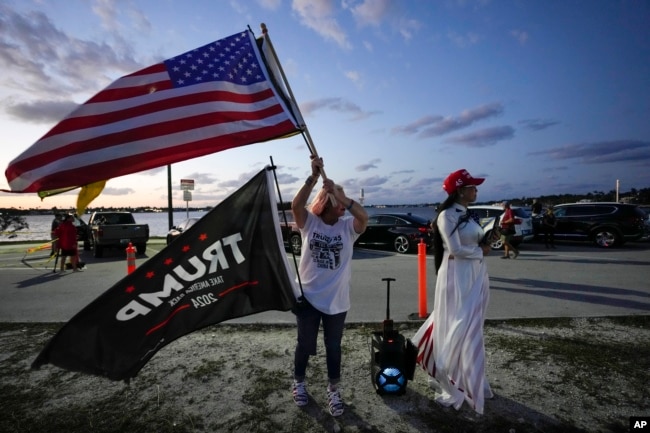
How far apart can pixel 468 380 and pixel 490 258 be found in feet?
30.5

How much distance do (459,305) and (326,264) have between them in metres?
1.27

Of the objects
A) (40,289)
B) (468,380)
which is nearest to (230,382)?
(468,380)

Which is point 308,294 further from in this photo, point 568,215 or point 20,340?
point 568,215

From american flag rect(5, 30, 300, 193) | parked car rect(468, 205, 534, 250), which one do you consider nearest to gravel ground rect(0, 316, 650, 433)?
american flag rect(5, 30, 300, 193)

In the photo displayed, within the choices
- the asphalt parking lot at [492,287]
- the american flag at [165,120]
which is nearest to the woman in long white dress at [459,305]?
the american flag at [165,120]

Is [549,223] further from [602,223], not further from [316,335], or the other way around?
[316,335]

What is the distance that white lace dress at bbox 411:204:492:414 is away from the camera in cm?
304

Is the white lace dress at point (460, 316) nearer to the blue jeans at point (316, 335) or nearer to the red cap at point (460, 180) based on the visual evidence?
the red cap at point (460, 180)

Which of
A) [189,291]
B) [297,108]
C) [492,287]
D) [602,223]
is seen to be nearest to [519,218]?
[602,223]

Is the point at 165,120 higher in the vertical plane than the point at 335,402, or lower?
higher

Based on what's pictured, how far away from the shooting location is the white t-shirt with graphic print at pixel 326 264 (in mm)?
2920

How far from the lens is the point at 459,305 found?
314 cm

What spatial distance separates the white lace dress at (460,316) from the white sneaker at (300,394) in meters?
1.21

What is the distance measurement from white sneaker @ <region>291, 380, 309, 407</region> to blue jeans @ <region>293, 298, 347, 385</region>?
111 mm
